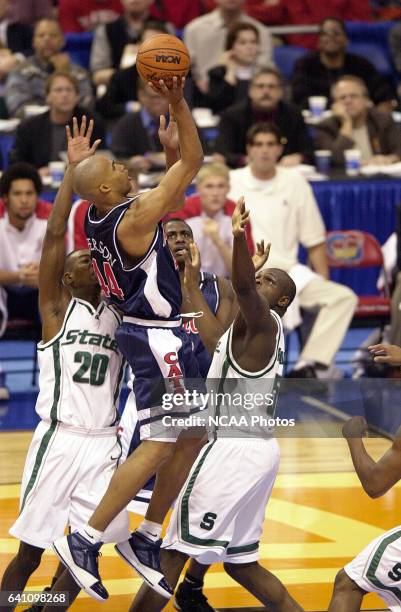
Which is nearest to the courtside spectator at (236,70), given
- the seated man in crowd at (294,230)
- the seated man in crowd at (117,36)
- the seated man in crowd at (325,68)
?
the seated man in crowd at (325,68)

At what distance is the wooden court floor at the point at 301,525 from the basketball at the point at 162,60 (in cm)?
180

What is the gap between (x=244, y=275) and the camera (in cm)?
554

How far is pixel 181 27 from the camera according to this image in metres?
15.0

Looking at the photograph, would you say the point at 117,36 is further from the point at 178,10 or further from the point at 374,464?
the point at 374,464

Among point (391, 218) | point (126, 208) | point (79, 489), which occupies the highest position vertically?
point (126, 208)

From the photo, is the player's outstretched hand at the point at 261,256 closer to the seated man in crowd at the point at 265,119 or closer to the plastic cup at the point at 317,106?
the seated man in crowd at the point at 265,119

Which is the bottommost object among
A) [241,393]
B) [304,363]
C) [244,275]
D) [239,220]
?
[304,363]

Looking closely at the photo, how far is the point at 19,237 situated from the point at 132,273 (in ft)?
14.2

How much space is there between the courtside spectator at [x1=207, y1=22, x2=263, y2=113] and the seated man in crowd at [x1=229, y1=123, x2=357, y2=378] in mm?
2023

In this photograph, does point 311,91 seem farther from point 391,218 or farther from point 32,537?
point 32,537

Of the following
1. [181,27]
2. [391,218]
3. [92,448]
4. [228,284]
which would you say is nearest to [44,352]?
[92,448]

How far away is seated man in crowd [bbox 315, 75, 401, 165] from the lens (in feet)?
40.0

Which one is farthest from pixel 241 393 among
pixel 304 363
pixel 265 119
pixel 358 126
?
pixel 358 126

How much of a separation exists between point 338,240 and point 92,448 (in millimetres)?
5288
